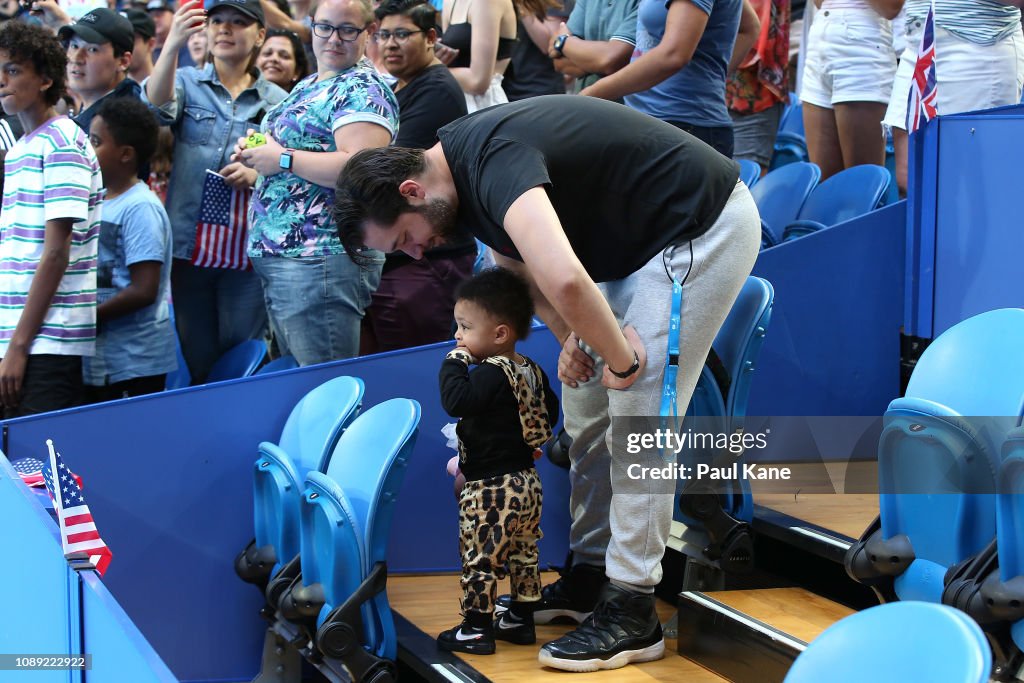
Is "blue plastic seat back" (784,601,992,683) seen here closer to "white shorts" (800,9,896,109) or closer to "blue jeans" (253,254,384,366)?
"blue jeans" (253,254,384,366)

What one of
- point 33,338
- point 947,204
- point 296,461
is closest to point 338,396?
point 296,461

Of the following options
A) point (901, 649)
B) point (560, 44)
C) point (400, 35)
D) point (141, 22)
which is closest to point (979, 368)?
point (901, 649)

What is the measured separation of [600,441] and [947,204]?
128cm

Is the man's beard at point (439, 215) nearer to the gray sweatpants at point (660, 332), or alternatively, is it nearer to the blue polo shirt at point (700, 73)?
the gray sweatpants at point (660, 332)

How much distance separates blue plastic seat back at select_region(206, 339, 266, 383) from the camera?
4.48m

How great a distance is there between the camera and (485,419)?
119 inches

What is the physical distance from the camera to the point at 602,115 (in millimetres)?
2633

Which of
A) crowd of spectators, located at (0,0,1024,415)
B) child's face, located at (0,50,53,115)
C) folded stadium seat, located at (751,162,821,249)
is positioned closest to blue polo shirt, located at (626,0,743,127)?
crowd of spectators, located at (0,0,1024,415)

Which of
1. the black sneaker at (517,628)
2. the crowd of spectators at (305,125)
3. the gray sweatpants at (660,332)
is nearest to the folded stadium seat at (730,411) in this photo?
the gray sweatpants at (660,332)

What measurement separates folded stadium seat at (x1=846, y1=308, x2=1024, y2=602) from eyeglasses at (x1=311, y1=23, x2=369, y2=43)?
2.09m

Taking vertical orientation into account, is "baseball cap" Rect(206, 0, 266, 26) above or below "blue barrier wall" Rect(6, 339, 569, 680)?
above

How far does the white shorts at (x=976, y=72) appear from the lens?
374 centimetres

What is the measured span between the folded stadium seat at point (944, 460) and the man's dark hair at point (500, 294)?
3.21 ft

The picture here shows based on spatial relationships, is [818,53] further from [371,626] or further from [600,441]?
[371,626]
